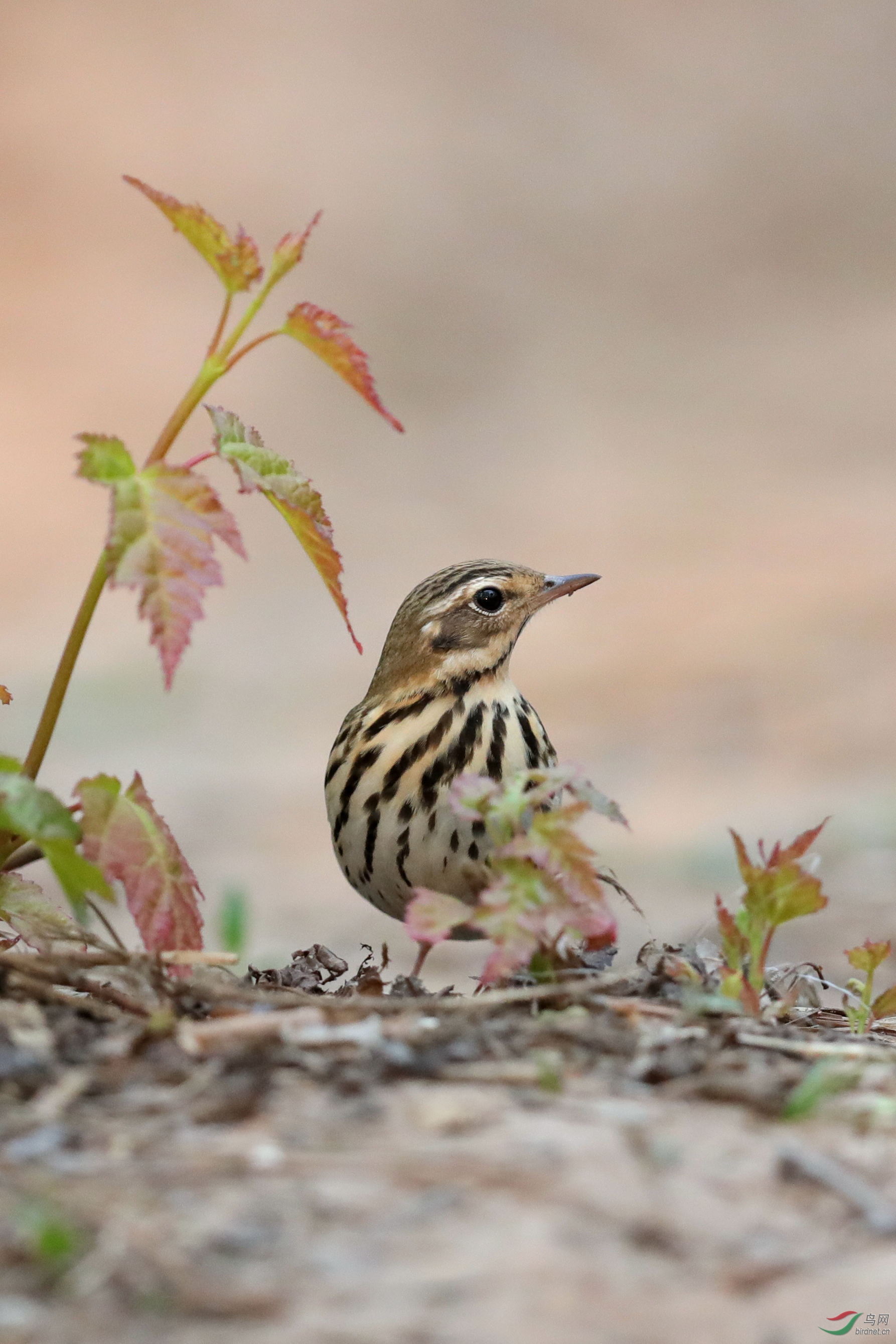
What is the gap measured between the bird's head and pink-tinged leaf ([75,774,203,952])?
152cm

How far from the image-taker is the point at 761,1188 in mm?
1934

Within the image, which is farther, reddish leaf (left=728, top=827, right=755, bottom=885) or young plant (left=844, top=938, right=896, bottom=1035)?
young plant (left=844, top=938, right=896, bottom=1035)

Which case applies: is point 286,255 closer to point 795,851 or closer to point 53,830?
point 53,830

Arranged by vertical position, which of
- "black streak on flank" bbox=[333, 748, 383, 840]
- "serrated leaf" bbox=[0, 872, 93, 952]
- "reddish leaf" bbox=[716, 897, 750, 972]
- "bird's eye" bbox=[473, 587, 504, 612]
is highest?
"bird's eye" bbox=[473, 587, 504, 612]

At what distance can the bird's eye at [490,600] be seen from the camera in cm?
423

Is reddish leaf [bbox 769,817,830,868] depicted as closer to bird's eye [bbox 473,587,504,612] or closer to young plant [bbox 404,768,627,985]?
young plant [bbox 404,768,627,985]

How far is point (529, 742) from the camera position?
401cm

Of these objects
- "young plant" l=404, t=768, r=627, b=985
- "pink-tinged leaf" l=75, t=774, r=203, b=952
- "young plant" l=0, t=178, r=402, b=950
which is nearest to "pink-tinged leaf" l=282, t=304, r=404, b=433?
"young plant" l=0, t=178, r=402, b=950

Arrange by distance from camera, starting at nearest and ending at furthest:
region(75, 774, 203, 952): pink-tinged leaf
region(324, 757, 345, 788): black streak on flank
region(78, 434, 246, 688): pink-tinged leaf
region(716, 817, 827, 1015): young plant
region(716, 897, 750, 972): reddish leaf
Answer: region(78, 434, 246, 688): pink-tinged leaf → region(75, 774, 203, 952): pink-tinged leaf → region(716, 817, 827, 1015): young plant → region(716, 897, 750, 972): reddish leaf → region(324, 757, 345, 788): black streak on flank

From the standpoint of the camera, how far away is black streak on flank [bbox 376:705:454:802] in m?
3.88

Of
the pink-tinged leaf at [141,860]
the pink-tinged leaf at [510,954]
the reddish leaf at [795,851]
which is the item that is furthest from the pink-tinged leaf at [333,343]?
the reddish leaf at [795,851]

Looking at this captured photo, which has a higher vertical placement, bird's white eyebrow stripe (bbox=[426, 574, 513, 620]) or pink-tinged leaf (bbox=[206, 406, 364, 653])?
bird's white eyebrow stripe (bbox=[426, 574, 513, 620])

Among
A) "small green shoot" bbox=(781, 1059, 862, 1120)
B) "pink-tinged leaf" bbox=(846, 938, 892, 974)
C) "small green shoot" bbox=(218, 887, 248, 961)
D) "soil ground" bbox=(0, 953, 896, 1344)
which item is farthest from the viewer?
"small green shoot" bbox=(218, 887, 248, 961)

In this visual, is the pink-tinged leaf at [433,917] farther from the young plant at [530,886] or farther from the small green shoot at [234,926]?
the small green shoot at [234,926]
